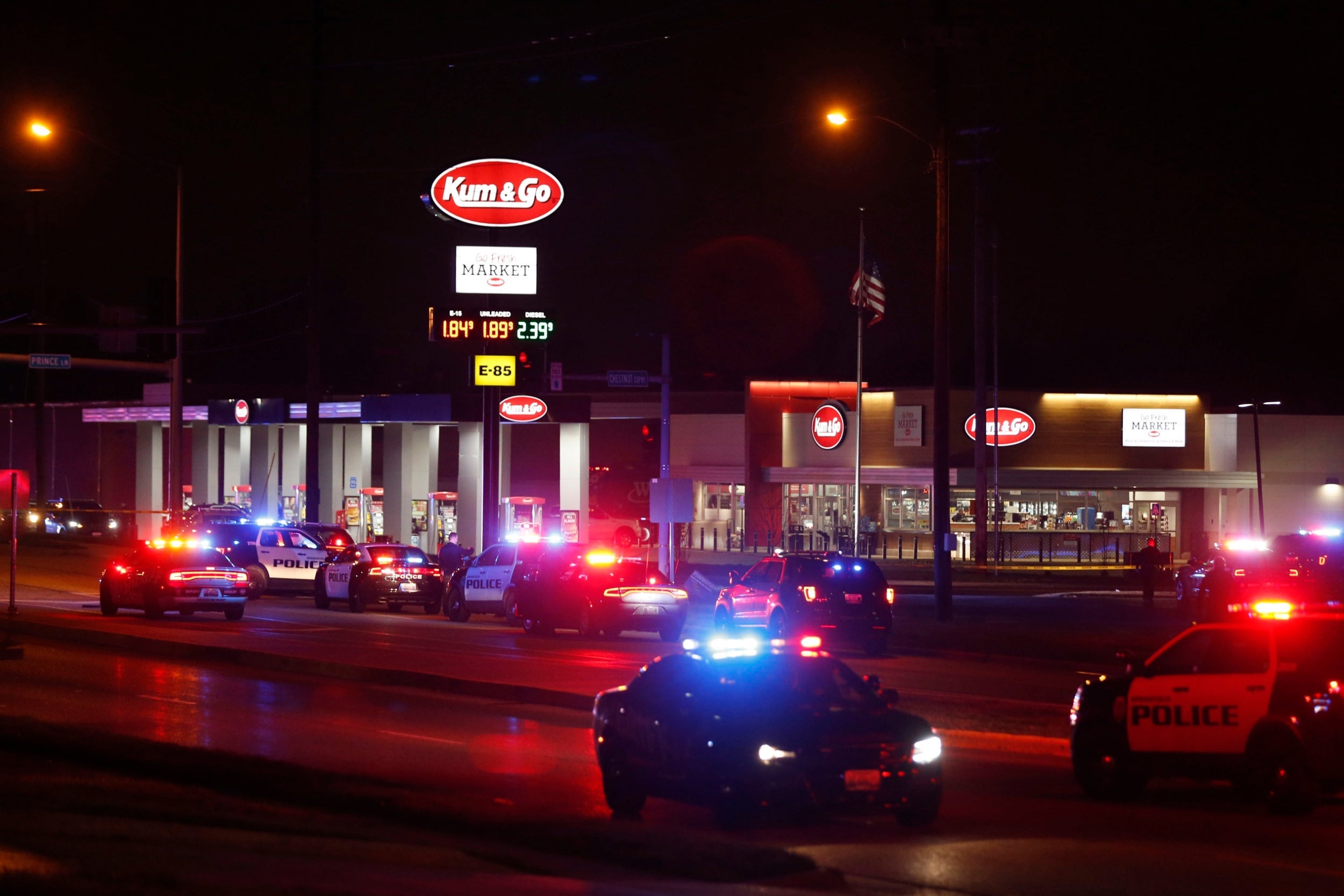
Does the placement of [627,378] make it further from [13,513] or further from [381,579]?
[13,513]

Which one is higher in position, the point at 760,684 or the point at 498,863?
the point at 760,684

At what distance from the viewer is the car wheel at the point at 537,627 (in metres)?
29.7

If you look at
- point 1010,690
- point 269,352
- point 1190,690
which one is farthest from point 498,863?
point 269,352

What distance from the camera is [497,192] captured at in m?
41.7

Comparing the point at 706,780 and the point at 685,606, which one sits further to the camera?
the point at 685,606

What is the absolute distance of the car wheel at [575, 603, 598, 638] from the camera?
28.8 metres

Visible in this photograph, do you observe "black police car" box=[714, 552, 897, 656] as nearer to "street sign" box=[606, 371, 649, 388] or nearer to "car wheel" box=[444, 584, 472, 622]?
"car wheel" box=[444, 584, 472, 622]

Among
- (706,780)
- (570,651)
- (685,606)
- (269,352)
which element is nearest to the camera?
(706,780)

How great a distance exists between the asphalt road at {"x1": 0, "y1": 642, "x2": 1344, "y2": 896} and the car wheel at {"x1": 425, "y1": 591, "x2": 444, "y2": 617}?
52.9 ft

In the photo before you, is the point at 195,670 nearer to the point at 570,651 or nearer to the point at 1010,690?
the point at 570,651

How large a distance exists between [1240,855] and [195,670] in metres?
16.7

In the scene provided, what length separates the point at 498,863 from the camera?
9.48 m

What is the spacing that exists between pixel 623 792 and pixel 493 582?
21688 mm

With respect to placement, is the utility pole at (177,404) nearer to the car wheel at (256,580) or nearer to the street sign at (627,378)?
the car wheel at (256,580)
